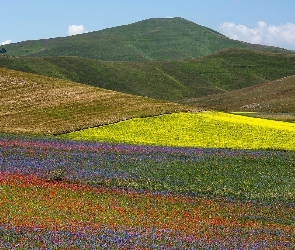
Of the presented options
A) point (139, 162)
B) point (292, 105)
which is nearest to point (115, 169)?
point (139, 162)

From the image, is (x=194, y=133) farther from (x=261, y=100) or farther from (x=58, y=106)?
(x=261, y=100)

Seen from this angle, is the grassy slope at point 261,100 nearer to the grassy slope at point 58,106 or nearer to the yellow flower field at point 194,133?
the grassy slope at point 58,106

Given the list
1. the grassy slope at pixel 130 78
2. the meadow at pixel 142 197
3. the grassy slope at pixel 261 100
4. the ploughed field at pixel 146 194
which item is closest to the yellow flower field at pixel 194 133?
the ploughed field at pixel 146 194

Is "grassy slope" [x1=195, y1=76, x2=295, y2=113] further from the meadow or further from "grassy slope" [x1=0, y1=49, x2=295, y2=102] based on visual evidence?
the meadow

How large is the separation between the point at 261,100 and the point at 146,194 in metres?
103

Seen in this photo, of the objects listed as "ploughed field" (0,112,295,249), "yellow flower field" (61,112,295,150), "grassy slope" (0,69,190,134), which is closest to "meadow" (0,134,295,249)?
"ploughed field" (0,112,295,249)

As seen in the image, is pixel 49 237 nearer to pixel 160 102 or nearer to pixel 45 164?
pixel 45 164

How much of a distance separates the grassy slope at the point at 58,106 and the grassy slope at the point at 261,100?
45.8 meters

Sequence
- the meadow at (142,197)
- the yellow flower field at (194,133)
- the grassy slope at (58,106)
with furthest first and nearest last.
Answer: the grassy slope at (58,106) < the yellow flower field at (194,133) < the meadow at (142,197)

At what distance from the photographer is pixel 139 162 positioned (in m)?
34.1

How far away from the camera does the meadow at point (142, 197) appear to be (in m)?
17.2

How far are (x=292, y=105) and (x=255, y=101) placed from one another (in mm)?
16487

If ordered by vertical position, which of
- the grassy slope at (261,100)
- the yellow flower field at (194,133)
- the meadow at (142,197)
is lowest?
the meadow at (142,197)

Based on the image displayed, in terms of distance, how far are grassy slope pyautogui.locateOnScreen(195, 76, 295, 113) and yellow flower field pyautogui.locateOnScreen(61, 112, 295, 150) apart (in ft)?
164
